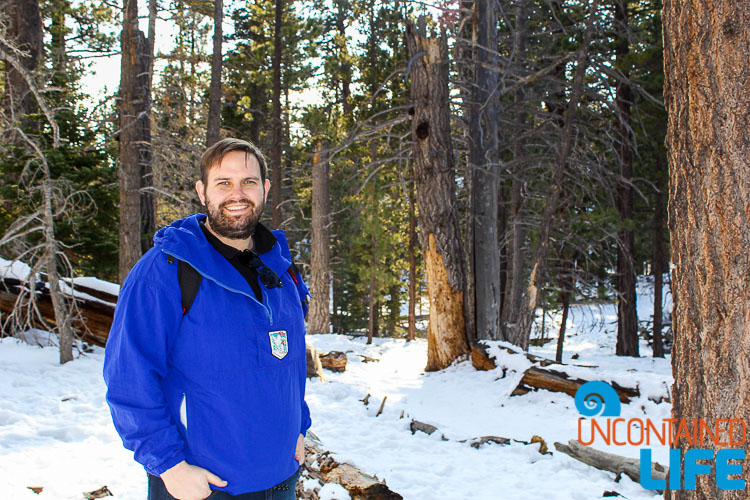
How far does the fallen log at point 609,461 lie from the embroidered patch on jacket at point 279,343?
3.59 m

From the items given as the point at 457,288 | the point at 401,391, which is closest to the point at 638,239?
the point at 457,288

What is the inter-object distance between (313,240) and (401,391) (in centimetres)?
857

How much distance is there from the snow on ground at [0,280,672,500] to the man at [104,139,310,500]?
6.57 ft

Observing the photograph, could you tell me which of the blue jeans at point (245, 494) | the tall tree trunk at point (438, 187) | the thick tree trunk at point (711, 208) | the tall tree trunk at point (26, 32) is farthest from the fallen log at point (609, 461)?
the tall tree trunk at point (26, 32)

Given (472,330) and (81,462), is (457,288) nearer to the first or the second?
(472,330)

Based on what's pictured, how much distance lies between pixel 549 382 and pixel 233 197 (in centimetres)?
632

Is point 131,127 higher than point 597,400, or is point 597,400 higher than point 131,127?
point 131,127

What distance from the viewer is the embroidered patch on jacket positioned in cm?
213

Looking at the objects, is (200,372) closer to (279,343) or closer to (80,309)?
(279,343)

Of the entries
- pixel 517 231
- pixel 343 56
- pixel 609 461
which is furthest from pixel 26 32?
pixel 609 461

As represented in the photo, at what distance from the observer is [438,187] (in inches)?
358

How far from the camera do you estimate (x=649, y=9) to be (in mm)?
13047

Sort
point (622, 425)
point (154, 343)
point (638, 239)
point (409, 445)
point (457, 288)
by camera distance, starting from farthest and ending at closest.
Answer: point (638, 239) < point (457, 288) < point (622, 425) < point (409, 445) < point (154, 343)

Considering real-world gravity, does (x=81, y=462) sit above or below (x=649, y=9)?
below
